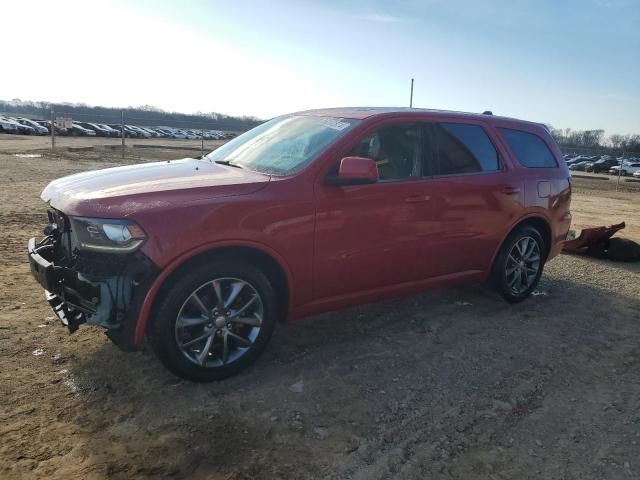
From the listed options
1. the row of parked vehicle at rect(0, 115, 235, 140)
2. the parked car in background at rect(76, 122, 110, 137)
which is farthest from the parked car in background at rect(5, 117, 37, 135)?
the parked car in background at rect(76, 122, 110, 137)

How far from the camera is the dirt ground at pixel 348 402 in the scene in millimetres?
2748

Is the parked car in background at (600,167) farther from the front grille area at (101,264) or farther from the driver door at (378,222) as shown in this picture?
the front grille area at (101,264)

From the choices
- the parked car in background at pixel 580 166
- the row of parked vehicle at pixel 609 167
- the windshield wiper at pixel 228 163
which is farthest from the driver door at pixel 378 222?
the parked car in background at pixel 580 166

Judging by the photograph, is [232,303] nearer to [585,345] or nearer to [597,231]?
[585,345]

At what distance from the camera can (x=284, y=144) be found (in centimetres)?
428

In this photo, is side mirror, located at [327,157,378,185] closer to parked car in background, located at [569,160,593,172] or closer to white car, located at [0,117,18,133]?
white car, located at [0,117,18,133]

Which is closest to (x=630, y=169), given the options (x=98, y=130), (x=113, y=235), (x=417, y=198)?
(x=417, y=198)

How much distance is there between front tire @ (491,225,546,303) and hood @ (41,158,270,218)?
274cm

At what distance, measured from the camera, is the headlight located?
3.08 m

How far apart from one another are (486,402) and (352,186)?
5.81ft

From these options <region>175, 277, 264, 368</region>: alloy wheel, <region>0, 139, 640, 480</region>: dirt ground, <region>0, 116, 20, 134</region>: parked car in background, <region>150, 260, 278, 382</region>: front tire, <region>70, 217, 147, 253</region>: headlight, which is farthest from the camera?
<region>0, 116, 20, 134</region>: parked car in background

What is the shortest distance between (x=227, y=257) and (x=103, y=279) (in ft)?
2.53

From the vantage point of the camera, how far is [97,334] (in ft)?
13.7

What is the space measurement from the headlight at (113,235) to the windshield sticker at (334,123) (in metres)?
1.82
